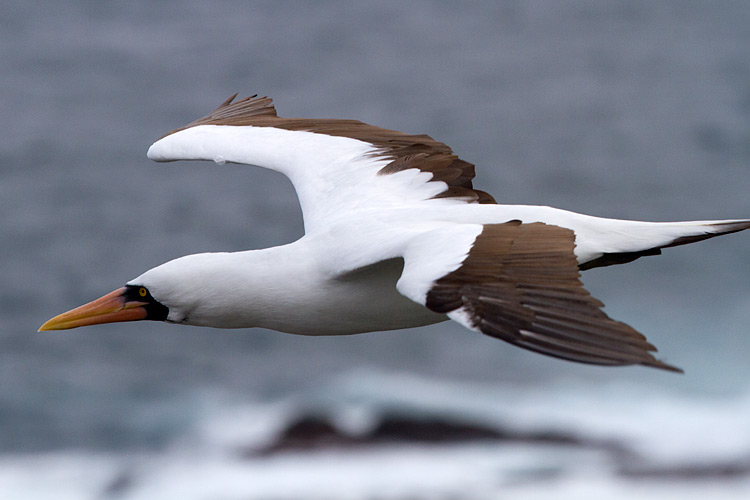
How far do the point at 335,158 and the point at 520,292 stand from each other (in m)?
2.64

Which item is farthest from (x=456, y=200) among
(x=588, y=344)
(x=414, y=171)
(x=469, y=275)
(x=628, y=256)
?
(x=588, y=344)

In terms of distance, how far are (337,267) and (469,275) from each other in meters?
1.10

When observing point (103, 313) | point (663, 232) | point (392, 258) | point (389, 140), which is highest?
point (389, 140)

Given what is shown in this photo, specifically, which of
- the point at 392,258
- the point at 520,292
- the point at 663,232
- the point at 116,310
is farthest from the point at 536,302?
the point at 116,310

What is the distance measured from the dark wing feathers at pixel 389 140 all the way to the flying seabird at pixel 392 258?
0.01 meters

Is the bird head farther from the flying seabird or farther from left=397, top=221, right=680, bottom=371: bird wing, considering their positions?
left=397, top=221, right=680, bottom=371: bird wing

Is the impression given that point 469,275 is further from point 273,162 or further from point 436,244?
point 273,162

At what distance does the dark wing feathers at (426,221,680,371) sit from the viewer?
14.2ft

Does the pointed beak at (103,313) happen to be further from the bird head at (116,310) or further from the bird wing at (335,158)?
the bird wing at (335,158)

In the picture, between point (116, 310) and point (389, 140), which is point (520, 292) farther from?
point (389, 140)

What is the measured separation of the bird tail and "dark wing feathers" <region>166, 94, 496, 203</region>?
896 millimetres

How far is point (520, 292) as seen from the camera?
15.4 feet

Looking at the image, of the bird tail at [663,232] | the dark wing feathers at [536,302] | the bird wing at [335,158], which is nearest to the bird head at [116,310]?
the bird wing at [335,158]

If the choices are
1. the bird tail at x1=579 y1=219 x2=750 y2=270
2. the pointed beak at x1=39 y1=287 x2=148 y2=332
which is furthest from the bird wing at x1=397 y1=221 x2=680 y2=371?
the pointed beak at x1=39 y1=287 x2=148 y2=332
